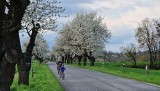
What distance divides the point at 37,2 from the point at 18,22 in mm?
12180

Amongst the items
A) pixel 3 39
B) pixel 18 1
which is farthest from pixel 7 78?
pixel 18 1

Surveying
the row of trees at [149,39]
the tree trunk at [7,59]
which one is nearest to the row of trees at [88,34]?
the row of trees at [149,39]

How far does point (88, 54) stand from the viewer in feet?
272

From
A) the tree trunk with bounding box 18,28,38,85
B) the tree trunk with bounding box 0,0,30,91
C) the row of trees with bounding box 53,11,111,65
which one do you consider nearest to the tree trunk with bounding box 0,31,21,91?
the tree trunk with bounding box 0,0,30,91

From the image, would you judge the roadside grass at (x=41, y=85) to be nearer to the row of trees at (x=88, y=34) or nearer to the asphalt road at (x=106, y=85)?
the asphalt road at (x=106, y=85)

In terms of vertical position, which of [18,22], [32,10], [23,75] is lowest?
[23,75]

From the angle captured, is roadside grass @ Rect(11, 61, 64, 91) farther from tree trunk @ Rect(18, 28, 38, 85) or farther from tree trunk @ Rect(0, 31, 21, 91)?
tree trunk @ Rect(0, 31, 21, 91)

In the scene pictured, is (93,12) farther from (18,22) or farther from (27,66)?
(18,22)

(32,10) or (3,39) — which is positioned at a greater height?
(32,10)

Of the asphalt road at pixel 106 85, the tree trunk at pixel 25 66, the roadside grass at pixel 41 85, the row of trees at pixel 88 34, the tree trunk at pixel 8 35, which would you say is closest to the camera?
the tree trunk at pixel 8 35

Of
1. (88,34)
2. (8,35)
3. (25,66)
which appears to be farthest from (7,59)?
(88,34)

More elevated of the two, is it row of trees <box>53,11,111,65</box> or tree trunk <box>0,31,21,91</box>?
row of trees <box>53,11,111,65</box>

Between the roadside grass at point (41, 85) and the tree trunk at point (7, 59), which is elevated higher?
the tree trunk at point (7, 59)

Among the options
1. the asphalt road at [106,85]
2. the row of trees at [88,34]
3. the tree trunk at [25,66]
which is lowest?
the asphalt road at [106,85]
